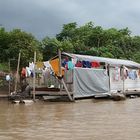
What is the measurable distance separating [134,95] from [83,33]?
1545 centimetres

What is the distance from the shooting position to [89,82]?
65.8ft

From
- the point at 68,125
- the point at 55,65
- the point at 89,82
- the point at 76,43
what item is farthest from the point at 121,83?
the point at 68,125

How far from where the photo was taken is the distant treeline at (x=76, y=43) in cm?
2545

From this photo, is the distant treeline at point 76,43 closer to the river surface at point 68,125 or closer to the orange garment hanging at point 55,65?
the orange garment hanging at point 55,65

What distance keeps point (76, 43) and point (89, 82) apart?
14.3m

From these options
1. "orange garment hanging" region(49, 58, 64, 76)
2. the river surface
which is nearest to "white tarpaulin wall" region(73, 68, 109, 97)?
"orange garment hanging" region(49, 58, 64, 76)

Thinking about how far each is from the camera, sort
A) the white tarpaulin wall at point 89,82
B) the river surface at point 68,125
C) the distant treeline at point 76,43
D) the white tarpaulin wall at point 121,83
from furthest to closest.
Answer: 1. the distant treeline at point 76,43
2. the white tarpaulin wall at point 121,83
3. the white tarpaulin wall at point 89,82
4. the river surface at point 68,125

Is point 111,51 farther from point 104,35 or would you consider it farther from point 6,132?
point 6,132

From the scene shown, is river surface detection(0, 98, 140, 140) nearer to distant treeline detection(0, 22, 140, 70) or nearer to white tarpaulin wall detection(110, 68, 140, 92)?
white tarpaulin wall detection(110, 68, 140, 92)

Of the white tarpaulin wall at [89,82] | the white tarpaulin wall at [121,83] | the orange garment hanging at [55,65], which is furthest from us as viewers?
the white tarpaulin wall at [121,83]

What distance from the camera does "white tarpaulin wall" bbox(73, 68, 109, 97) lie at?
1900 cm

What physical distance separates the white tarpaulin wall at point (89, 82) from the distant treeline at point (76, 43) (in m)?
5.57

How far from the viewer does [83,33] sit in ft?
124

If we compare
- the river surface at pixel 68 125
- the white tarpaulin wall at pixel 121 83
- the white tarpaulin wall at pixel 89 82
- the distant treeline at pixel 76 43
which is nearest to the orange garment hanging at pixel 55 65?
the white tarpaulin wall at pixel 89 82
